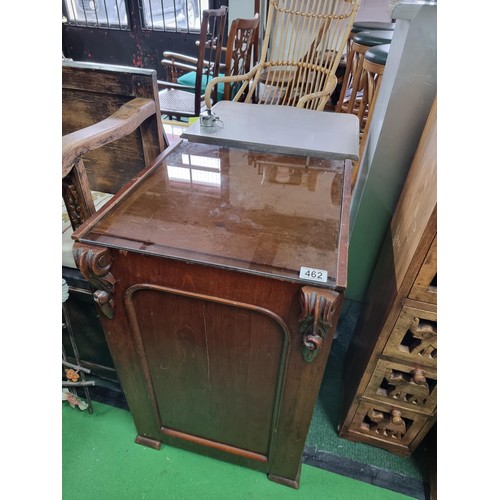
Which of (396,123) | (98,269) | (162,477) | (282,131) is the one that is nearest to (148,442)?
(162,477)

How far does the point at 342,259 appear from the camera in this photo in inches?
23.7

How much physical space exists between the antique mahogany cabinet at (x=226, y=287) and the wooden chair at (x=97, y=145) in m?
0.14

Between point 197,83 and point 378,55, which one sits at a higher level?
point 378,55

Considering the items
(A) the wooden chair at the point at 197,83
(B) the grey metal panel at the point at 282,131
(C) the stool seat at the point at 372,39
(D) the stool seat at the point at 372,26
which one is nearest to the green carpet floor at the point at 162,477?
(B) the grey metal panel at the point at 282,131

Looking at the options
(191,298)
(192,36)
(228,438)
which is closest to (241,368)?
(191,298)

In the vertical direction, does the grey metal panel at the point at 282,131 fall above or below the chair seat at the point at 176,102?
above

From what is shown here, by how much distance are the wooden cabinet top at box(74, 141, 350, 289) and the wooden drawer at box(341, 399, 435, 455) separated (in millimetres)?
628

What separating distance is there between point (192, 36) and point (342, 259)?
4.18 m

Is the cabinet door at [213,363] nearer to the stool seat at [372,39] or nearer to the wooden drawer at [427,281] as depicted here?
the wooden drawer at [427,281]

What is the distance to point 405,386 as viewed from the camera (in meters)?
0.92

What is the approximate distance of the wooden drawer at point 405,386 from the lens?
0.89 meters

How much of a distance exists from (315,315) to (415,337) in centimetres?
39

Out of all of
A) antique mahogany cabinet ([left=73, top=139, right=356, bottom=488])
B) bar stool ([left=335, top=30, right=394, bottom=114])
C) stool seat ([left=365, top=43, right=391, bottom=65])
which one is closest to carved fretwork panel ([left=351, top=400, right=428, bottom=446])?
antique mahogany cabinet ([left=73, top=139, right=356, bottom=488])

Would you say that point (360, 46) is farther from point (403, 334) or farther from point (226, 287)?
point (226, 287)
